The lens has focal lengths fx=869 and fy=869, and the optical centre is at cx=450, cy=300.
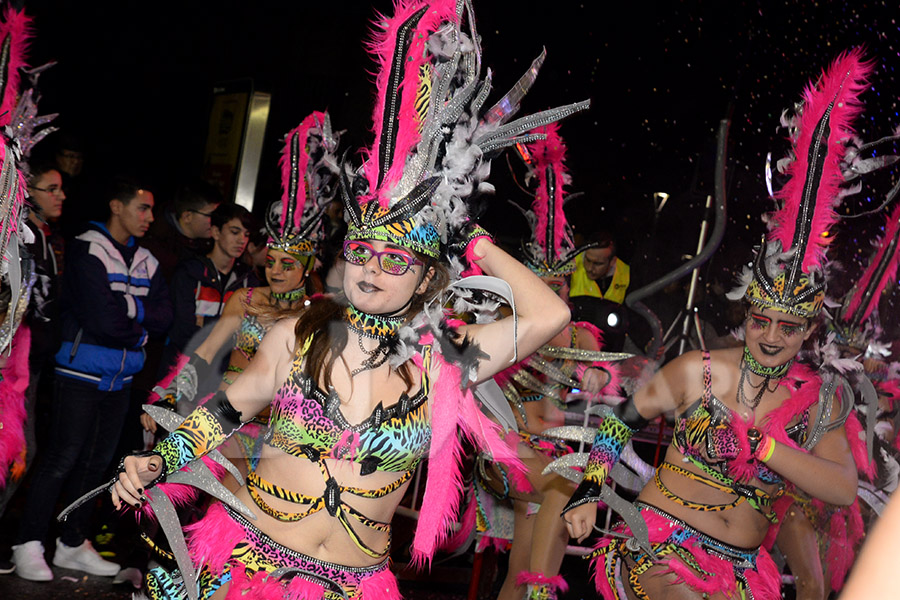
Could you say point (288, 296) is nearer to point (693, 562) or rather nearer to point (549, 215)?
point (549, 215)

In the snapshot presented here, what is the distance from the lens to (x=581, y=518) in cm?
280

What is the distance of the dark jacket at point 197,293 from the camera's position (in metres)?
4.93

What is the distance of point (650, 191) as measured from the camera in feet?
20.3

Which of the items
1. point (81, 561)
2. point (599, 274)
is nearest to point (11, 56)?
point (81, 561)

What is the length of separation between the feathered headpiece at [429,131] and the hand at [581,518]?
3.21ft

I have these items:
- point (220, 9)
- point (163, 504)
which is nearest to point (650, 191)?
point (220, 9)

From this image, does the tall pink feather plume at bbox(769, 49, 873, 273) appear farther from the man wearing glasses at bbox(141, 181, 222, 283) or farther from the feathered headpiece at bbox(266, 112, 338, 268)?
the man wearing glasses at bbox(141, 181, 222, 283)

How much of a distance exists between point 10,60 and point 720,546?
3.13 metres

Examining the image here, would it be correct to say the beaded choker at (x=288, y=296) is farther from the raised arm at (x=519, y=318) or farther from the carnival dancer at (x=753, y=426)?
the raised arm at (x=519, y=318)

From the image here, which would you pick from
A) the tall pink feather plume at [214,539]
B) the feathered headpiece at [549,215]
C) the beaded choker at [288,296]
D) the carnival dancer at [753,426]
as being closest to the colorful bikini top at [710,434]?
the carnival dancer at [753,426]

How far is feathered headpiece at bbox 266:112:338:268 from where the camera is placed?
4336mm

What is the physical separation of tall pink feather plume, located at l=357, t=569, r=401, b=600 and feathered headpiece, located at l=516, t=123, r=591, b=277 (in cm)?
266

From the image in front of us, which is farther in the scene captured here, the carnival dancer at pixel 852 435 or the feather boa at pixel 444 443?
the carnival dancer at pixel 852 435

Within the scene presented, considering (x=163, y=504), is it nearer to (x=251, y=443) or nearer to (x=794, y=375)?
(x=251, y=443)
